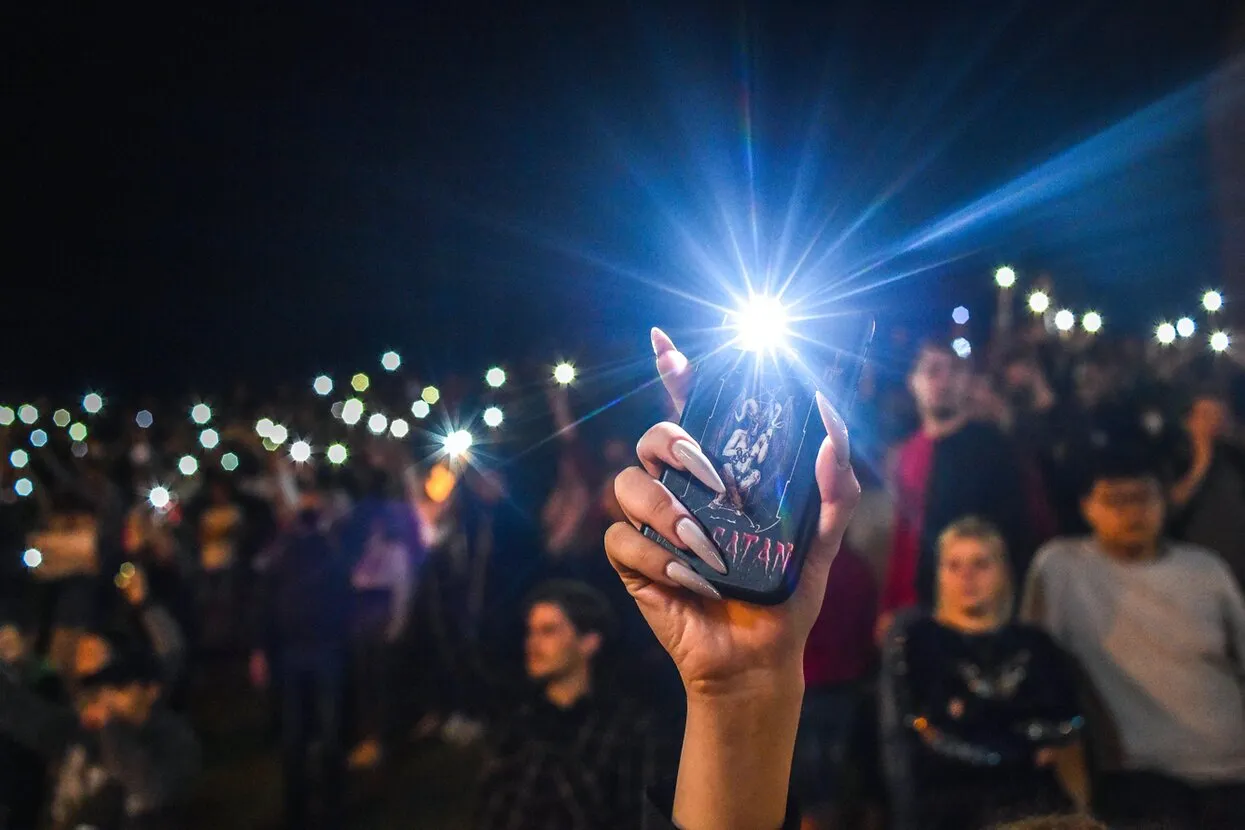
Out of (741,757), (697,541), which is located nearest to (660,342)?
(697,541)

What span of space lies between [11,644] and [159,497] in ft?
10.1

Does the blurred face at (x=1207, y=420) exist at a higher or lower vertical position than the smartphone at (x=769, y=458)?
higher

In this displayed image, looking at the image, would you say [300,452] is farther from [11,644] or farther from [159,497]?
[11,644]

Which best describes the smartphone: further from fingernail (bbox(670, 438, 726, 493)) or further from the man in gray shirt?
the man in gray shirt

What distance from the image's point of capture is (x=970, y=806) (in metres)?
2.54

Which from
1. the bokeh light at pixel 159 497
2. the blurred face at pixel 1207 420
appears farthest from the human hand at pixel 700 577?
the bokeh light at pixel 159 497

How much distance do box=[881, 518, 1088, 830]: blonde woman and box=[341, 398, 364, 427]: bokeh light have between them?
533 cm

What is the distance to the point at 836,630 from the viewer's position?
9.66 ft

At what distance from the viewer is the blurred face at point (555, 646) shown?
9.30 feet

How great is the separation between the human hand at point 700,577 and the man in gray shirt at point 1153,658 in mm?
1948

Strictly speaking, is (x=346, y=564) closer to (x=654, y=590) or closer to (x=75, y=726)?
(x=75, y=726)

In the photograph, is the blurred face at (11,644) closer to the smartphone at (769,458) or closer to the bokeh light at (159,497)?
the bokeh light at (159,497)

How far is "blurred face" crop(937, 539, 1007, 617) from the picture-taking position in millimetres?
2646

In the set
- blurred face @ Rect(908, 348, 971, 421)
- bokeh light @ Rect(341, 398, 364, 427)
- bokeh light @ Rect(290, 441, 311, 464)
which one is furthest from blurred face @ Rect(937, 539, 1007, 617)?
bokeh light @ Rect(341, 398, 364, 427)
